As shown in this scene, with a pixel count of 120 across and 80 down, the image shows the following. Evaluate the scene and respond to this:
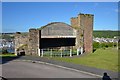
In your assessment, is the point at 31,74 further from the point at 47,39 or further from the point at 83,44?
the point at 83,44

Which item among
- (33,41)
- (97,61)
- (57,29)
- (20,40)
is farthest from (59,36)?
(97,61)

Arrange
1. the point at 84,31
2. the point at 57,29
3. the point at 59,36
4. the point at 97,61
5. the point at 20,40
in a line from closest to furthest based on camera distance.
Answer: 1. the point at 97,61
2. the point at 57,29
3. the point at 59,36
4. the point at 20,40
5. the point at 84,31

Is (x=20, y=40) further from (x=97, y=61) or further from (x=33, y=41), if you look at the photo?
(x=97, y=61)

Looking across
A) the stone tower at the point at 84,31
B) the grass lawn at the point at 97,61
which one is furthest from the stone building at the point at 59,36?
the grass lawn at the point at 97,61

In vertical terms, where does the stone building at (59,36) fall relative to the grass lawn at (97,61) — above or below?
above

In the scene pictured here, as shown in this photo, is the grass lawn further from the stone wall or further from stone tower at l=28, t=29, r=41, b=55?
the stone wall

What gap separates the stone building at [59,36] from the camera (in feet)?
92.1

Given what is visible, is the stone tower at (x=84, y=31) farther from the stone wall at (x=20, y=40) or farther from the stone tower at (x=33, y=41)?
the stone wall at (x=20, y=40)

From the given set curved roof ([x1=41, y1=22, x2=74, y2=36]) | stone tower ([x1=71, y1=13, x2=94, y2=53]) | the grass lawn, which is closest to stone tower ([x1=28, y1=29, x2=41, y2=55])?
curved roof ([x1=41, y1=22, x2=74, y2=36])

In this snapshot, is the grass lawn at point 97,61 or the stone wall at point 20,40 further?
the stone wall at point 20,40

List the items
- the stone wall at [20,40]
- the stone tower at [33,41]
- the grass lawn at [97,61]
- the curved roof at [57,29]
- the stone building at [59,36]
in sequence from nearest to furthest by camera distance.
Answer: the grass lawn at [97,61], the stone tower at [33,41], the stone building at [59,36], the curved roof at [57,29], the stone wall at [20,40]

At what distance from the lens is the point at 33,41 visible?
2797cm

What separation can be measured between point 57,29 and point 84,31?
4.25 m

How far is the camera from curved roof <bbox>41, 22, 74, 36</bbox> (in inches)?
1150
